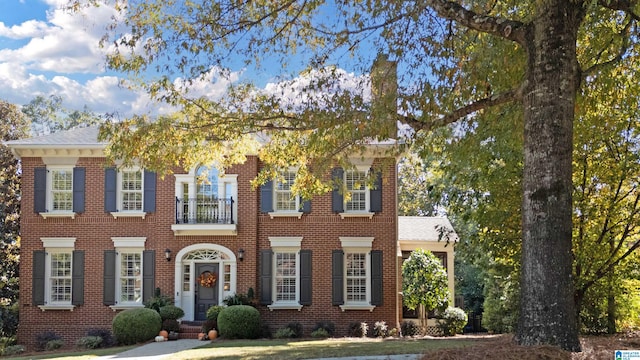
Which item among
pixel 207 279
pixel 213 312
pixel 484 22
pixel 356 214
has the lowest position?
pixel 213 312

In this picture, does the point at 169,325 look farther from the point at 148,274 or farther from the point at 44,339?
the point at 44,339

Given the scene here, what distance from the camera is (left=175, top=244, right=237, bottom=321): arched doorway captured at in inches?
796

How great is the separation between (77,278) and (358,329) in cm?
867

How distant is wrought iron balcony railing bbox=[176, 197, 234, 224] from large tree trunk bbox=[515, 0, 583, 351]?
1434cm

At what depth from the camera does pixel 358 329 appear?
19500 millimetres

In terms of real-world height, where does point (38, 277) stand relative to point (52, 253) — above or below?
below

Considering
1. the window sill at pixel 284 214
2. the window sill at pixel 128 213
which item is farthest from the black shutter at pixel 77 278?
the window sill at pixel 284 214

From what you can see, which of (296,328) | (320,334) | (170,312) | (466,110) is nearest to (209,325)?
(170,312)

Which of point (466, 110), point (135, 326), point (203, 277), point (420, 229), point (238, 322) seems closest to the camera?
point (466, 110)

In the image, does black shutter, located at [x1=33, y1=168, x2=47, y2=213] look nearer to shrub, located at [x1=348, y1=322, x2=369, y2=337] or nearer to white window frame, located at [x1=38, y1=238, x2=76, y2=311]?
white window frame, located at [x1=38, y1=238, x2=76, y2=311]

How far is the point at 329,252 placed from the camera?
20.3 metres

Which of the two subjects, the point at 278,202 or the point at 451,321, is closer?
the point at 278,202

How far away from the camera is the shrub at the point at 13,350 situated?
60.6 feet

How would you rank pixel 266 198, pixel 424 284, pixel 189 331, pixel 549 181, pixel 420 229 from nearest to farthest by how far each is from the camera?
1. pixel 549 181
2. pixel 189 331
3. pixel 266 198
4. pixel 424 284
5. pixel 420 229
